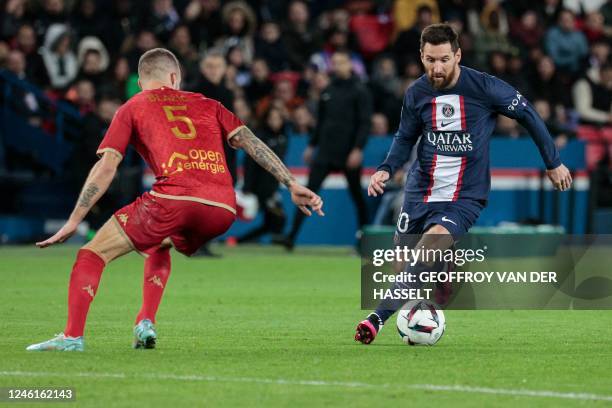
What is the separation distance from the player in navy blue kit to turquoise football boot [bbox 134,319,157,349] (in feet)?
4.60

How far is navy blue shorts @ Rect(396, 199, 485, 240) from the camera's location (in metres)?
9.44

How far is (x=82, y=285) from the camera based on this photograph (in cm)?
852

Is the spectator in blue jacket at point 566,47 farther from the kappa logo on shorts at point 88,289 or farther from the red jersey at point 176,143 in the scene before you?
the kappa logo on shorts at point 88,289

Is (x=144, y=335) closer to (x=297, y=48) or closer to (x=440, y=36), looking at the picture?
(x=440, y=36)

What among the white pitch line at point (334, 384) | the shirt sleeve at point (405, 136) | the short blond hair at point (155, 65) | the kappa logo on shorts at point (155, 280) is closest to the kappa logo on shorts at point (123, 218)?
the kappa logo on shorts at point (155, 280)

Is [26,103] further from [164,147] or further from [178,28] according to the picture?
[164,147]

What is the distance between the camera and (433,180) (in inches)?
378

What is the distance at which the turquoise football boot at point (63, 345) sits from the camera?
8.61m

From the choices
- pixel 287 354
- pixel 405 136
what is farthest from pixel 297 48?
pixel 287 354

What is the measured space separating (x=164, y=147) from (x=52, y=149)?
42.3 feet

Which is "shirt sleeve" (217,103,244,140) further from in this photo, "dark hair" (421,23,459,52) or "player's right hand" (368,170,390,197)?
"dark hair" (421,23,459,52)

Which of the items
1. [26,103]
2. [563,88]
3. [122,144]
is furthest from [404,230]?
[563,88]

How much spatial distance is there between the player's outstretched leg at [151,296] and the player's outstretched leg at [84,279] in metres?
0.38

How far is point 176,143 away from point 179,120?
17cm
